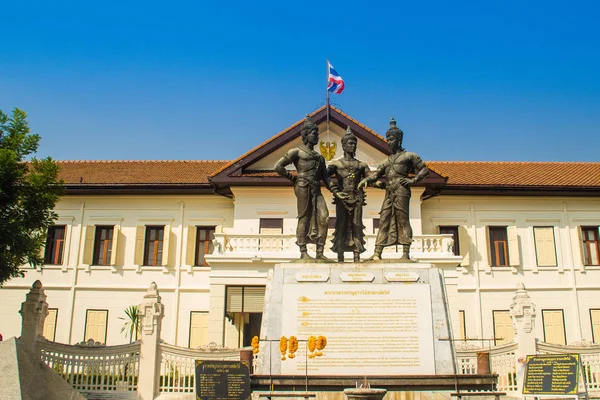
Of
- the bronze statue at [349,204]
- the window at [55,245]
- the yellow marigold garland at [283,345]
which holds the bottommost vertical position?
the yellow marigold garland at [283,345]

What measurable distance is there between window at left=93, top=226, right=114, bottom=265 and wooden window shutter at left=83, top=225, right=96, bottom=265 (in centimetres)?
19

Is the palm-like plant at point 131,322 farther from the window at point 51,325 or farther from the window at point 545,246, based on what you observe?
the window at point 545,246

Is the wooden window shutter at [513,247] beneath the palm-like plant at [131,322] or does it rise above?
above

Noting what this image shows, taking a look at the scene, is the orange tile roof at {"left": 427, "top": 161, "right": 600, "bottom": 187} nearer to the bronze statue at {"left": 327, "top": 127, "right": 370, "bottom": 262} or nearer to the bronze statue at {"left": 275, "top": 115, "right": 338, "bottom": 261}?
the bronze statue at {"left": 327, "top": 127, "right": 370, "bottom": 262}

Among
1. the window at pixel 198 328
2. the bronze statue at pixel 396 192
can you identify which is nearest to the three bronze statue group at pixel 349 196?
the bronze statue at pixel 396 192

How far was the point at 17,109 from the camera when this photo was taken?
14.5m

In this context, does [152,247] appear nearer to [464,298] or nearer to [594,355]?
[464,298]

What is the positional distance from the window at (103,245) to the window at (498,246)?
15991 millimetres

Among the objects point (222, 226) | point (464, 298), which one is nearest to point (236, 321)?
point (222, 226)

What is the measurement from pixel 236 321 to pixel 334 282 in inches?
474

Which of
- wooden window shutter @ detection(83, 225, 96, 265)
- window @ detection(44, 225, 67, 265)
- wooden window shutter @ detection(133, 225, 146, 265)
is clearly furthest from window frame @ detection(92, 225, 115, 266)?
window @ detection(44, 225, 67, 265)

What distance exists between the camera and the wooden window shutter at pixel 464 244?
22.5 m

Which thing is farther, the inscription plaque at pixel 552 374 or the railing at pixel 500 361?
the railing at pixel 500 361

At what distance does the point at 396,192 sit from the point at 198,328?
48.7 ft
